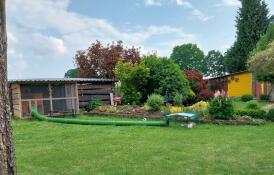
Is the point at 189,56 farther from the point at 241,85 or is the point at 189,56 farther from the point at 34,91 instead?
the point at 34,91

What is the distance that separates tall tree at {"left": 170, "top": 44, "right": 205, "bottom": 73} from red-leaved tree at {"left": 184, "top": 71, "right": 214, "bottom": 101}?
45568 millimetres

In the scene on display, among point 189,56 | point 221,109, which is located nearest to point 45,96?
point 221,109

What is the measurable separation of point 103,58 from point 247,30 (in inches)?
840

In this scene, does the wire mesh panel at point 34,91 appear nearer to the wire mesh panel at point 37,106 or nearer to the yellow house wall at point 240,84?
the wire mesh panel at point 37,106

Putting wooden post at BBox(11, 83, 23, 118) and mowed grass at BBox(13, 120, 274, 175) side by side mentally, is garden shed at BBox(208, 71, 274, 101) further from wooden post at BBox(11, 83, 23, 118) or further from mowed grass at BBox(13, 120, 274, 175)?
mowed grass at BBox(13, 120, 274, 175)

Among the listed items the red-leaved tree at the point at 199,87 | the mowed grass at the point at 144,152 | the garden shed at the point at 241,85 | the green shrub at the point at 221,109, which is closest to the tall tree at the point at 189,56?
the garden shed at the point at 241,85

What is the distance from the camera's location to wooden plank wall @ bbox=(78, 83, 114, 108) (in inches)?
746

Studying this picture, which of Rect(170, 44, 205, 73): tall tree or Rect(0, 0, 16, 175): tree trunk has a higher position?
Rect(170, 44, 205, 73): tall tree

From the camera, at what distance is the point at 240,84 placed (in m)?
33.5

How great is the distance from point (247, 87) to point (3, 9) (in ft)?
106

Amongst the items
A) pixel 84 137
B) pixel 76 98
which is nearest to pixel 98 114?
pixel 76 98

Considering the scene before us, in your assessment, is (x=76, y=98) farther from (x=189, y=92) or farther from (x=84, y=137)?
(x=84, y=137)

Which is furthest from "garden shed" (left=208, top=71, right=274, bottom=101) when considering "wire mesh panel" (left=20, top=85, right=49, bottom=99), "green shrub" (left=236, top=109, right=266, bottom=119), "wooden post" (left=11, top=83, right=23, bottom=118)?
"wooden post" (left=11, top=83, right=23, bottom=118)

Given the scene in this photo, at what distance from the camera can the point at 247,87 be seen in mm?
32625
